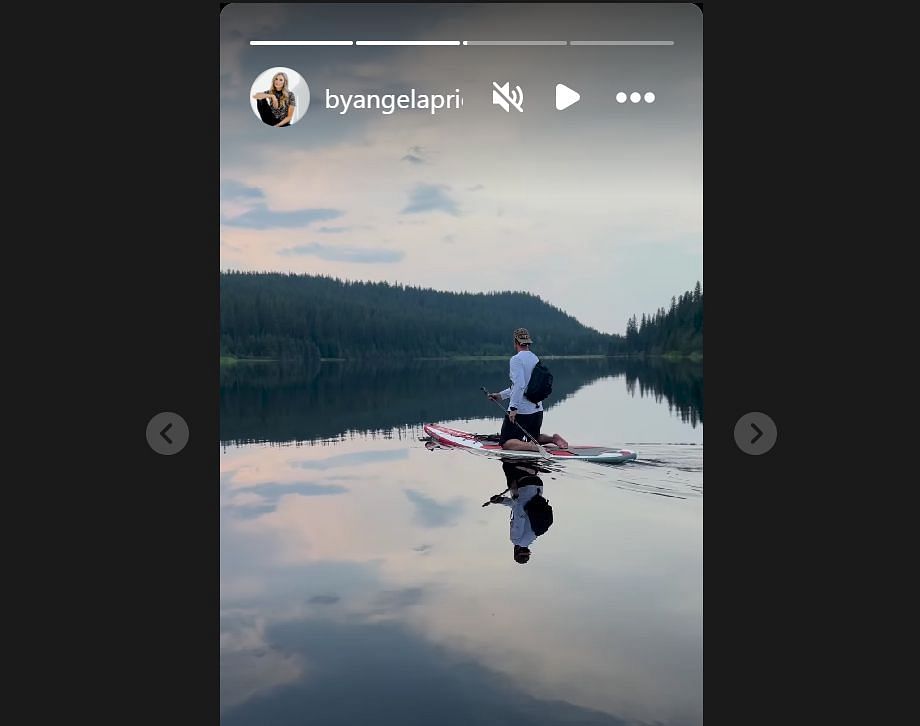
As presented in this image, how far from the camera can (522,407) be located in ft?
62.3

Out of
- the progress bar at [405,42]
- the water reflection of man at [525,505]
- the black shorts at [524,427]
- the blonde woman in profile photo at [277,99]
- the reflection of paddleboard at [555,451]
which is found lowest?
the water reflection of man at [525,505]

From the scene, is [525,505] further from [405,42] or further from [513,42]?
[405,42]

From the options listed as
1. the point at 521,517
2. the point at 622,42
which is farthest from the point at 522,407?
the point at 622,42

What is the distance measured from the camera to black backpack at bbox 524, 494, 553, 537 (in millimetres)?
11445

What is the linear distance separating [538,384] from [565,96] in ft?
39.6

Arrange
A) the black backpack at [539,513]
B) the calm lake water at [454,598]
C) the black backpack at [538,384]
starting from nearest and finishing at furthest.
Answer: the calm lake water at [454,598] → the black backpack at [539,513] → the black backpack at [538,384]

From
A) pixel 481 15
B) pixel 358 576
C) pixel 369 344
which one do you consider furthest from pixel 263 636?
pixel 369 344

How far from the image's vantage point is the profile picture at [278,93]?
6262 mm

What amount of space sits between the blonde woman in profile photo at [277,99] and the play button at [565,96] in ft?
7.98

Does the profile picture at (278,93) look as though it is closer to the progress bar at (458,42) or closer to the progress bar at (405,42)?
the progress bar at (458,42)

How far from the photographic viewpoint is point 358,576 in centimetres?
866

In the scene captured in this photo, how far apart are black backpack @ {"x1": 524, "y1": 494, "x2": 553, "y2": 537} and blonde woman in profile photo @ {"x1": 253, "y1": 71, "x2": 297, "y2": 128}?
7360mm
